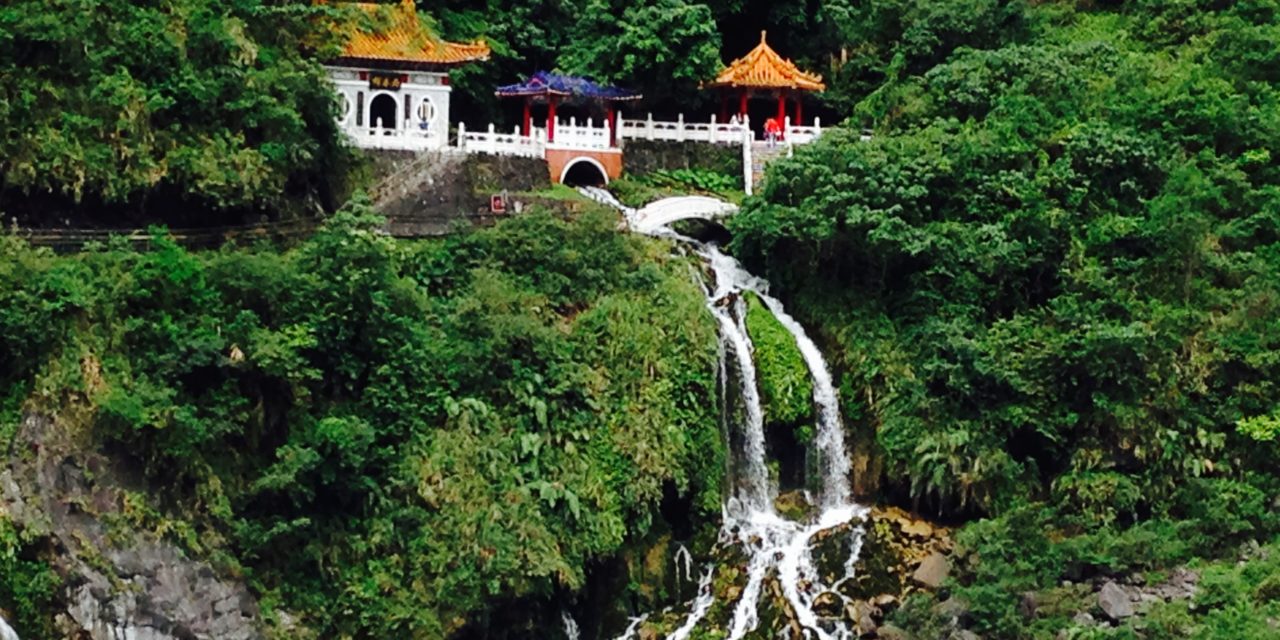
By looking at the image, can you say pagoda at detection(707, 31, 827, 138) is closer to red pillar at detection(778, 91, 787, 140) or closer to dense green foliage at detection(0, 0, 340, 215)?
red pillar at detection(778, 91, 787, 140)

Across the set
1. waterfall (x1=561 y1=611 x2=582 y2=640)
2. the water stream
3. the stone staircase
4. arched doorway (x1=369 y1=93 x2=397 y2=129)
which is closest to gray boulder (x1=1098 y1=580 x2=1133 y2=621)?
the water stream

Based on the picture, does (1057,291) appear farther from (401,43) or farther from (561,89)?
(401,43)

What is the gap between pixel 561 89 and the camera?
115 feet

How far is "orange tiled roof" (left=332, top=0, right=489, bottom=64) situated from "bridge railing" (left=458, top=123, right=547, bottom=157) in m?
1.30

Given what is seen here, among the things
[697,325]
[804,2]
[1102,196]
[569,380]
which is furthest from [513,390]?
[804,2]

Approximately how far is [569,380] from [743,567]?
145 inches

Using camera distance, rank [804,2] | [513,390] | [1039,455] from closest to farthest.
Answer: [513,390] → [1039,455] → [804,2]

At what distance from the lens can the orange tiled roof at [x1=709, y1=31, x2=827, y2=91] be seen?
36594 millimetres

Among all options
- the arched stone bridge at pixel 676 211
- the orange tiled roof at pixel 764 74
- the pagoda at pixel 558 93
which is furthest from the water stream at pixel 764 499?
the orange tiled roof at pixel 764 74

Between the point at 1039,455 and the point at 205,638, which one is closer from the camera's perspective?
the point at 205,638

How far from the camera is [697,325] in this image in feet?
94.7

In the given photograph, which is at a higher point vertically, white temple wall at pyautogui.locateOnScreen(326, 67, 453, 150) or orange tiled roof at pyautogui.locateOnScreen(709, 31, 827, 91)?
orange tiled roof at pyautogui.locateOnScreen(709, 31, 827, 91)

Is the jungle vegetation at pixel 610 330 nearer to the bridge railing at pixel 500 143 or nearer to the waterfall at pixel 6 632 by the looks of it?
the waterfall at pixel 6 632

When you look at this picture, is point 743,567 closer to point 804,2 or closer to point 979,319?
point 979,319
